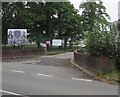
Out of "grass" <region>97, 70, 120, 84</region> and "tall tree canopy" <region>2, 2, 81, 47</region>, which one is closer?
"grass" <region>97, 70, 120, 84</region>

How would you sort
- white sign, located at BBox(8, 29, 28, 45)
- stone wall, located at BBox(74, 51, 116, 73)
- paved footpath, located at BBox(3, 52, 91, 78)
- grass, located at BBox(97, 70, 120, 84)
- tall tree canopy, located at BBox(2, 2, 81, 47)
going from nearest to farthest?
grass, located at BBox(97, 70, 120, 84), stone wall, located at BBox(74, 51, 116, 73), paved footpath, located at BBox(3, 52, 91, 78), white sign, located at BBox(8, 29, 28, 45), tall tree canopy, located at BBox(2, 2, 81, 47)

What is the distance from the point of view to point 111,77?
31.3 ft

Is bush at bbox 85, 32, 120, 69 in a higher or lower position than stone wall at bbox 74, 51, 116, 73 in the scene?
higher

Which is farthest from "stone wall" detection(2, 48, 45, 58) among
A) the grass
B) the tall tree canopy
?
the grass

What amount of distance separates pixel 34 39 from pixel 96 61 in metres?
30.8

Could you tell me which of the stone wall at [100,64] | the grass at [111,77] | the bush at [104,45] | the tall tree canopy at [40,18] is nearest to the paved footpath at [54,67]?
the stone wall at [100,64]

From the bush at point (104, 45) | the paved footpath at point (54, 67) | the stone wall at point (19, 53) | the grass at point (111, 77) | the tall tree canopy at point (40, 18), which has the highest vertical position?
the tall tree canopy at point (40, 18)

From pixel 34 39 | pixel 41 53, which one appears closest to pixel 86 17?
pixel 34 39

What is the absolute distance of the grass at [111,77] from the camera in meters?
9.19

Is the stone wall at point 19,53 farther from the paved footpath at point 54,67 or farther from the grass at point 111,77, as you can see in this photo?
the grass at point 111,77

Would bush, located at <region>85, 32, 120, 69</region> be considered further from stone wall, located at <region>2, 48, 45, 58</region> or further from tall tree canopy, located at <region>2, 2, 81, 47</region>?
tall tree canopy, located at <region>2, 2, 81, 47</region>

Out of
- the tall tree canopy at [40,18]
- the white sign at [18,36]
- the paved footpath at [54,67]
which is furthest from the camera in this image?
the tall tree canopy at [40,18]

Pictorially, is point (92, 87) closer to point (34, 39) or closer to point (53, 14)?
point (34, 39)

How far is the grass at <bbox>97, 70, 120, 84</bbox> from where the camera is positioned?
9193 mm
